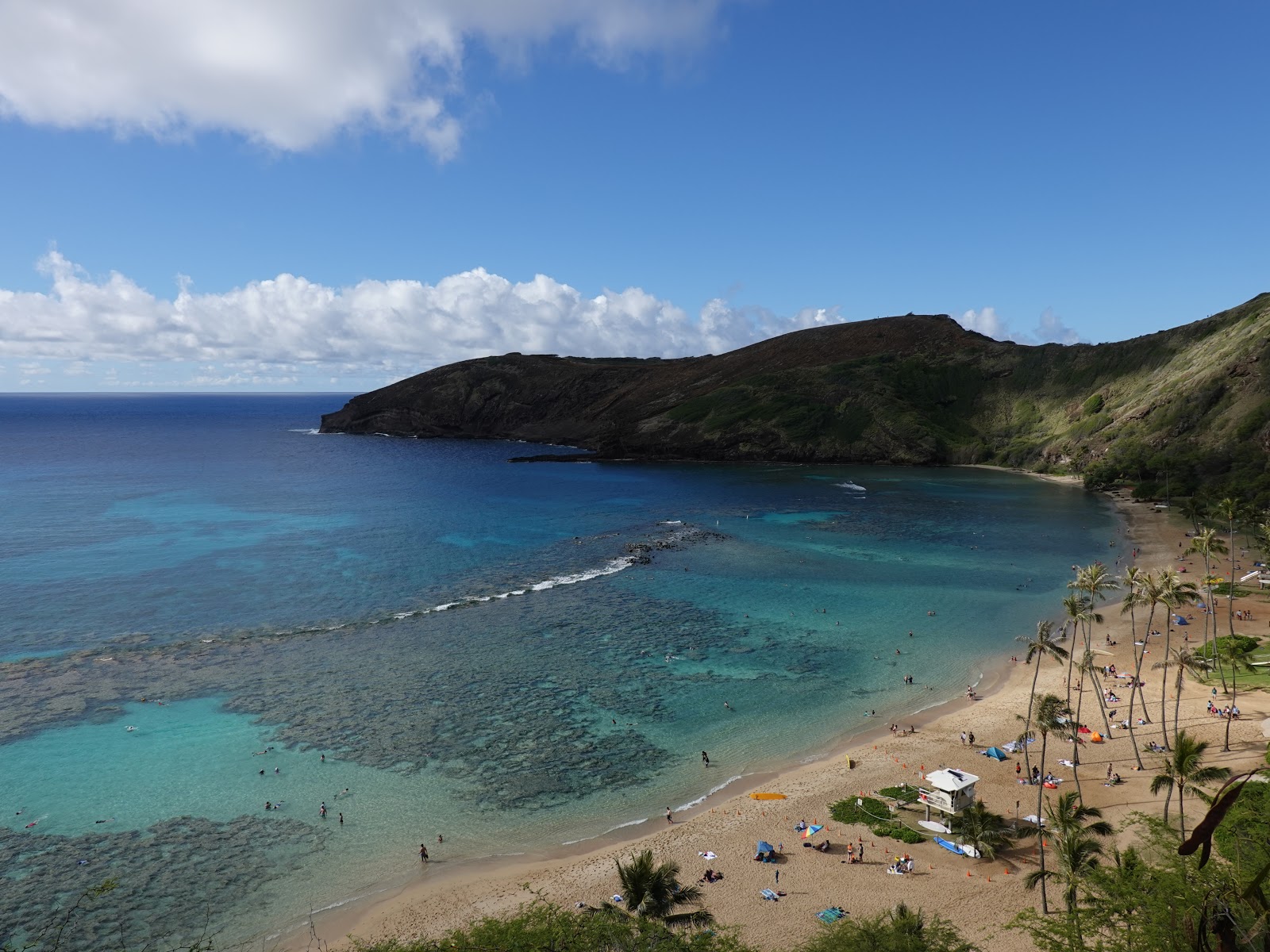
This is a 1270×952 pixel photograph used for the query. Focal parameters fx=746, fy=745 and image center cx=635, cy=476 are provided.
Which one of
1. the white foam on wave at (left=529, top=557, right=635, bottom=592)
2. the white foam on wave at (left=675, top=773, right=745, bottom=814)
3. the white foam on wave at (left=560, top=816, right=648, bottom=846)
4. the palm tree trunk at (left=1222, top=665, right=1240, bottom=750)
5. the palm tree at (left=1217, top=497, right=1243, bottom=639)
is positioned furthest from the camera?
the white foam on wave at (left=529, top=557, right=635, bottom=592)

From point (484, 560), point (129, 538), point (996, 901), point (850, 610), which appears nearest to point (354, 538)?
point (484, 560)

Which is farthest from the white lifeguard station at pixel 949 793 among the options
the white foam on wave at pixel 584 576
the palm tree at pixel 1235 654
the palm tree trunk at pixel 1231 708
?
the white foam on wave at pixel 584 576

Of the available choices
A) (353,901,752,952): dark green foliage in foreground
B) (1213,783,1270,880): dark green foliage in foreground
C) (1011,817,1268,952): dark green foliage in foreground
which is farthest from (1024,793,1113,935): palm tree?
(353,901,752,952): dark green foliage in foreground

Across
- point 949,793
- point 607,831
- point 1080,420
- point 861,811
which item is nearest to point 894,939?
point 949,793

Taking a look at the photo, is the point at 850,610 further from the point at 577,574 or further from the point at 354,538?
the point at 354,538

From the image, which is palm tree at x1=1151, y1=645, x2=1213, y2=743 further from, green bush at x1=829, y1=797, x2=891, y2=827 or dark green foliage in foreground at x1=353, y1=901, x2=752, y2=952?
dark green foliage in foreground at x1=353, y1=901, x2=752, y2=952
